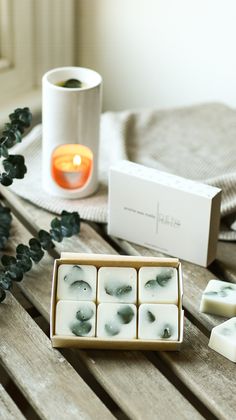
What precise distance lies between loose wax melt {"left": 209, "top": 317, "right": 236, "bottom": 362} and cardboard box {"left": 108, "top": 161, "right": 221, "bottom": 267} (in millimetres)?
119

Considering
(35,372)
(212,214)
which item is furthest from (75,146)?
(35,372)

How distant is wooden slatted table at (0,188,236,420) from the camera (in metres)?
0.77

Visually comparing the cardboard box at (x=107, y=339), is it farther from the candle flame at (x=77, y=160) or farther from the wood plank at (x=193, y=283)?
the candle flame at (x=77, y=160)

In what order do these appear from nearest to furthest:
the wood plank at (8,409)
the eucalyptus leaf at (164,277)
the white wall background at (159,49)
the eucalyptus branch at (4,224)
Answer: the wood plank at (8,409) < the eucalyptus leaf at (164,277) < the eucalyptus branch at (4,224) < the white wall background at (159,49)

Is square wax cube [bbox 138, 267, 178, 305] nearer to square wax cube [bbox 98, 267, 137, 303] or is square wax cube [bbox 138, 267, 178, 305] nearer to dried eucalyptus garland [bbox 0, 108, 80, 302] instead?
square wax cube [bbox 98, 267, 137, 303]

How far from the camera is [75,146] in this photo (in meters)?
1.04

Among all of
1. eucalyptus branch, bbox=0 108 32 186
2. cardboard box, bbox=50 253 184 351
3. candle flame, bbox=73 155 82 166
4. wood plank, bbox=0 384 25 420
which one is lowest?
wood plank, bbox=0 384 25 420

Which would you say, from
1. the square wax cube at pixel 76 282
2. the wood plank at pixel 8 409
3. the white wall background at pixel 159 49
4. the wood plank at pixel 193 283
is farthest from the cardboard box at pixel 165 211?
the white wall background at pixel 159 49

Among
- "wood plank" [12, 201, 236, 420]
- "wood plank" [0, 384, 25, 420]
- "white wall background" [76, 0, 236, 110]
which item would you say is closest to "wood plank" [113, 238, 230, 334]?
"wood plank" [12, 201, 236, 420]

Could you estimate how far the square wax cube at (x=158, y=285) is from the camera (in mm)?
843

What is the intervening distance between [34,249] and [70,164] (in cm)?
16

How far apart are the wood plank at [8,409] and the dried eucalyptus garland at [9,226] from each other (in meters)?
0.13

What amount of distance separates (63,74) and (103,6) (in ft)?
1.25

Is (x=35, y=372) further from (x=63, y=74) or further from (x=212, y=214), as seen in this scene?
(x=63, y=74)
